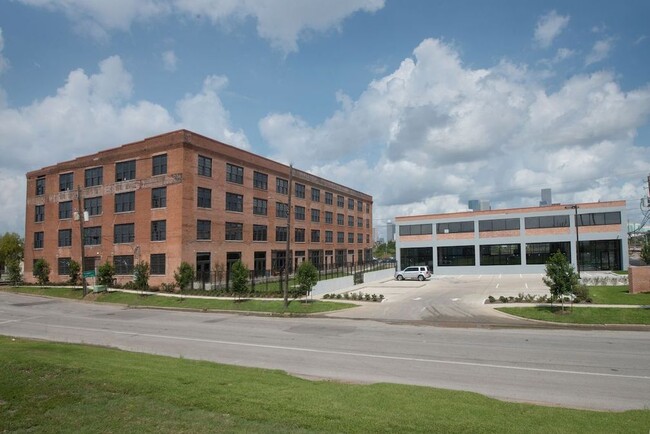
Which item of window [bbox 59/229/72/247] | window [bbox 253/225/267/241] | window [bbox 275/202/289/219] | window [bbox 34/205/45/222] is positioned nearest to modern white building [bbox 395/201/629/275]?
window [bbox 275/202/289/219]

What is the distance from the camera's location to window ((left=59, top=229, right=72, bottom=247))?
52344mm

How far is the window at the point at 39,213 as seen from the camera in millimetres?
56000

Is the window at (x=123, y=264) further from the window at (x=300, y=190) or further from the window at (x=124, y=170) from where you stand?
the window at (x=300, y=190)

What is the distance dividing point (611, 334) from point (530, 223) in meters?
42.7

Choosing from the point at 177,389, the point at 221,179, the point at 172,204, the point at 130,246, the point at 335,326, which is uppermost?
the point at 221,179

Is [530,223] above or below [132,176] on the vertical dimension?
below

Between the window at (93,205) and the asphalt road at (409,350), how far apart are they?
2364 cm

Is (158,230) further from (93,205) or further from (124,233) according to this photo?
(93,205)

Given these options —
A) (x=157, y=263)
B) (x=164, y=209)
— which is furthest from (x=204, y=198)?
(x=157, y=263)

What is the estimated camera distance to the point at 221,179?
4656cm

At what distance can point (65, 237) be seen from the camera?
2080 inches

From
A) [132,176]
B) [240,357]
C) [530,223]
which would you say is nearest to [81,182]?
[132,176]

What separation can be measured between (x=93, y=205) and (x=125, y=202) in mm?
5827

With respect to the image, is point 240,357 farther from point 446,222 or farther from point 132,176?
point 446,222
